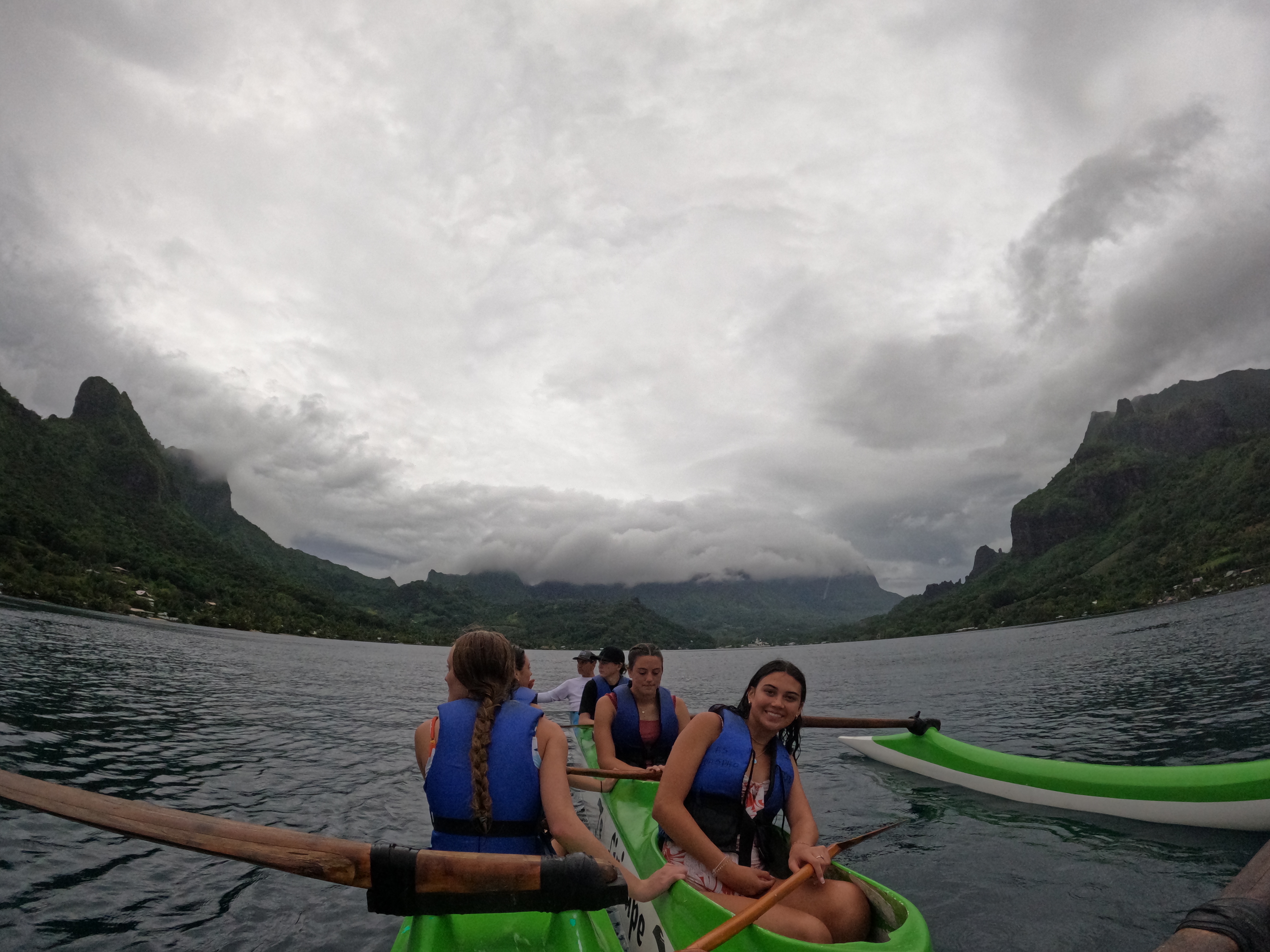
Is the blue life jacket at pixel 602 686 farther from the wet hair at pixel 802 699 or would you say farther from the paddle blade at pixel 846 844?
the wet hair at pixel 802 699

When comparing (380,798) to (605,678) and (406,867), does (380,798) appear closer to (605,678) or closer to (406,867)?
(605,678)

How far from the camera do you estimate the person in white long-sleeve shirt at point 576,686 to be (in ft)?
50.0

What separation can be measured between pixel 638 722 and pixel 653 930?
439cm

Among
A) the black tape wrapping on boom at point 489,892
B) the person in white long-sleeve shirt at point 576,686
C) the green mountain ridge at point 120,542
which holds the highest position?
the green mountain ridge at point 120,542

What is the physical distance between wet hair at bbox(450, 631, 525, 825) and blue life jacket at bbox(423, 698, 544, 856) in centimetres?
5

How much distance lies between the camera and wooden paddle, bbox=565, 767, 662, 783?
8.50m

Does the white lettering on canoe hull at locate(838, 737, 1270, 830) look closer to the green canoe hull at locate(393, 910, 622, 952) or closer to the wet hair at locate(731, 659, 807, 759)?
the wet hair at locate(731, 659, 807, 759)

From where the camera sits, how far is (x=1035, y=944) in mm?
7480

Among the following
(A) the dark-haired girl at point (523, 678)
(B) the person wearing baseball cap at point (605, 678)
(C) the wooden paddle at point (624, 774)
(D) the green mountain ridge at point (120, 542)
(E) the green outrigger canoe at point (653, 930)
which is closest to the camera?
(E) the green outrigger canoe at point (653, 930)

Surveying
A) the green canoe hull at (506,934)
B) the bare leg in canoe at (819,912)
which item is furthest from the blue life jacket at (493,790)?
the bare leg in canoe at (819,912)

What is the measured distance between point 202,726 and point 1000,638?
113 metres

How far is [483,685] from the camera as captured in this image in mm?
4930

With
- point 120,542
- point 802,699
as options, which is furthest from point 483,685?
point 120,542

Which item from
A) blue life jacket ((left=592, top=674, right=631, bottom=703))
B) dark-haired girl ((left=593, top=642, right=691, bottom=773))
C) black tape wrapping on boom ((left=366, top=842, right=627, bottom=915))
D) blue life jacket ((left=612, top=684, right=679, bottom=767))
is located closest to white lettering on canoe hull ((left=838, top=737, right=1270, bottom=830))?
dark-haired girl ((left=593, top=642, right=691, bottom=773))
